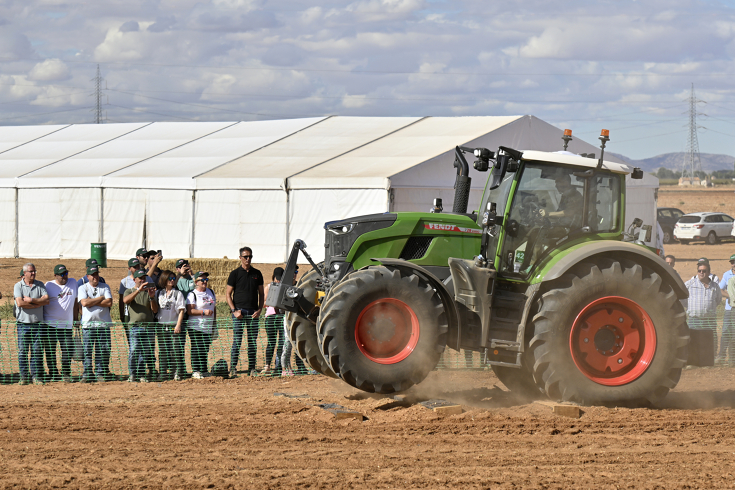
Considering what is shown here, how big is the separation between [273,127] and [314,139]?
10.3 ft

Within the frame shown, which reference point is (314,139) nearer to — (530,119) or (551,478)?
(530,119)

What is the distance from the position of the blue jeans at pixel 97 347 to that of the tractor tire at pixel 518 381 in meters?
4.97

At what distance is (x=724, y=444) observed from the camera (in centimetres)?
688

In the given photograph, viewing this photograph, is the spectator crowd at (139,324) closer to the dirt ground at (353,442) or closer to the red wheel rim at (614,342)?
the dirt ground at (353,442)

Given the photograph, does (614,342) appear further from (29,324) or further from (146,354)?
(29,324)

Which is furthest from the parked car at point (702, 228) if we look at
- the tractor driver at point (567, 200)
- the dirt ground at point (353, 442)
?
the tractor driver at point (567, 200)

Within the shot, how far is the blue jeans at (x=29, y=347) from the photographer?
10.0 metres

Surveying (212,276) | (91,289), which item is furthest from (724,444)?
(212,276)

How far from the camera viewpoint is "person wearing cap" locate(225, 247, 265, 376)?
10.8 meters

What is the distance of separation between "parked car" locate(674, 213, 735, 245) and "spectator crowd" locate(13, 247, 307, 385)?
28497mm

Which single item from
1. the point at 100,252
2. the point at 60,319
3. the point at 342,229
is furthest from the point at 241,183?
the point at 342,229

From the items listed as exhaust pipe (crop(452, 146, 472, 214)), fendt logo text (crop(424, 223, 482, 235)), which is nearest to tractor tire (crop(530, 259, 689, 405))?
fendt logo text (crop(424, 223, 482, 235))

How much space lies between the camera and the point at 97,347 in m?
10.3

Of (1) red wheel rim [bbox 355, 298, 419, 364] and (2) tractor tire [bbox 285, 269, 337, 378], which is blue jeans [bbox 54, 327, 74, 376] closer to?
(2) tractor tire [bbox 285, 269, 337, 378]
